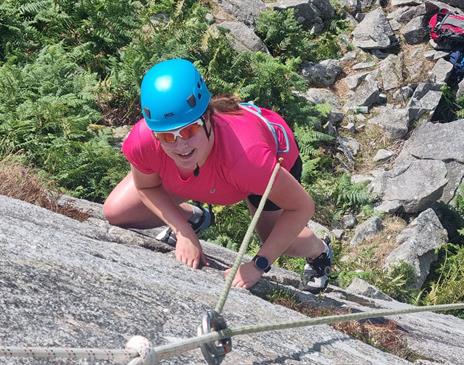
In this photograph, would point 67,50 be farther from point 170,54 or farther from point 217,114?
point 217,114

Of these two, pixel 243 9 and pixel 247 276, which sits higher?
pixel 247 276

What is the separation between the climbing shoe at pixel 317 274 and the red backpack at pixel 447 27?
9890 millimetres

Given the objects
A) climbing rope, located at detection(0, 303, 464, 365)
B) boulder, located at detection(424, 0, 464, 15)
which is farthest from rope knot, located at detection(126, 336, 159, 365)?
boulder, located at detection(424, 0, 464, 15)

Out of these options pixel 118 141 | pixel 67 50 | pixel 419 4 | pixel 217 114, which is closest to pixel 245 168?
pixel 217 114

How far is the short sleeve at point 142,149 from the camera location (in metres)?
4.14

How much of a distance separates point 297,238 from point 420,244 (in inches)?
218

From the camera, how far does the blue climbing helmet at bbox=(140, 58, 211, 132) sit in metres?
3.70

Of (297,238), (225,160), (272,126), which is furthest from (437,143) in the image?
(225,160)

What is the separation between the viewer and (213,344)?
2785 millimetres

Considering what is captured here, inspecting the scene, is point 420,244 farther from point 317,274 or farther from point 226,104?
point 226,104

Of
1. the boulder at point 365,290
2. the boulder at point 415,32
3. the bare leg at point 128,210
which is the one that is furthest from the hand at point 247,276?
the boulder at point 415,32

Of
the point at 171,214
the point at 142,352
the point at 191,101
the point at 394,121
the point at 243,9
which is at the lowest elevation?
the point at 394,121

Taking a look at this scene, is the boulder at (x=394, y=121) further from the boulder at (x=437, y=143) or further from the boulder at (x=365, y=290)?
the boulder at (x=365, y=290)

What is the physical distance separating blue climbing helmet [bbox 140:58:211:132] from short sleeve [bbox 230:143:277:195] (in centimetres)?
37
